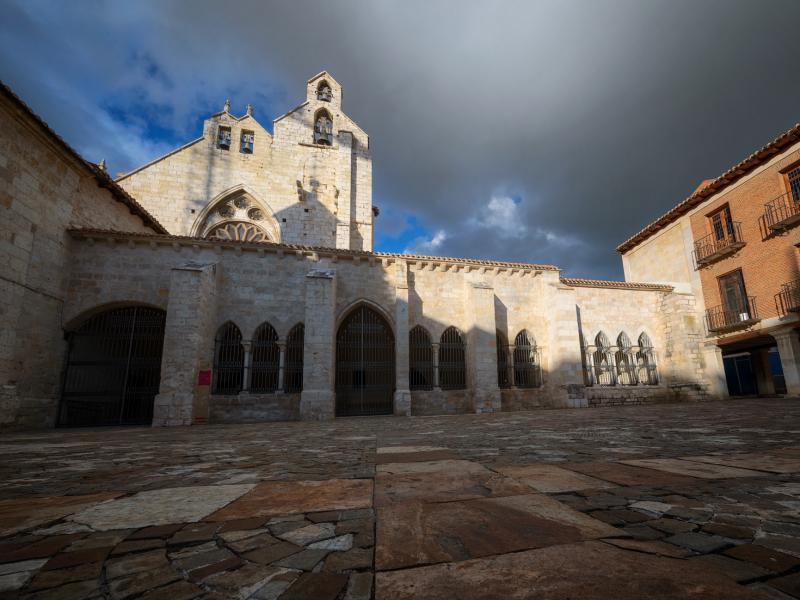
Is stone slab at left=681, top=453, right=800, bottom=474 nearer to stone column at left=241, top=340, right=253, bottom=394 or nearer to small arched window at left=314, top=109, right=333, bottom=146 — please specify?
stone column at left=241, top=340, right=253, bottom=394

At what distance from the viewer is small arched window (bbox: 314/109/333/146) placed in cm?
2167

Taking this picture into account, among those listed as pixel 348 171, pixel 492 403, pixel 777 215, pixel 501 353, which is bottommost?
A: pixel 492 403

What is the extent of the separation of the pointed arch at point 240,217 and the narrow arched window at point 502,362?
1231cm

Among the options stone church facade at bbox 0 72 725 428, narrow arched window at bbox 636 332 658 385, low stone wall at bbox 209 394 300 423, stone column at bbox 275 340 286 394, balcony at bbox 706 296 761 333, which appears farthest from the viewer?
narrow arched window at bbox 636 332 658 385

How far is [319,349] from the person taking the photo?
38.7 ft

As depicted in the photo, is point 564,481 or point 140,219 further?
point 140,219

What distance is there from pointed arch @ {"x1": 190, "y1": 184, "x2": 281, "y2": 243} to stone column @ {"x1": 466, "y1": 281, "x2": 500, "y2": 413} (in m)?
11.2

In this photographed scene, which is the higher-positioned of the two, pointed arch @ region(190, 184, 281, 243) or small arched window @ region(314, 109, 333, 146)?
small arched window @ region(314, 109, 333, 146)

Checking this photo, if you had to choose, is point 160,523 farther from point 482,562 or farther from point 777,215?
point 777,215

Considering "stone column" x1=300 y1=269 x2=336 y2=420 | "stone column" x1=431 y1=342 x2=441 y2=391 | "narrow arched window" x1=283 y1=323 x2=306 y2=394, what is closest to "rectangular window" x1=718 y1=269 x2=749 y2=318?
"stone column" x1=431 y1=342 x2=441 y2=391

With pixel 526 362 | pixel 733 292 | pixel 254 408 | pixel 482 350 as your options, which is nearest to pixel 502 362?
pixel 526 362

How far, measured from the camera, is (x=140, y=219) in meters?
15.2

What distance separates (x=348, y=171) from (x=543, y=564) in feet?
68.6

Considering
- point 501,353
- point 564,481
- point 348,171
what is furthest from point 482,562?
point 348,171
